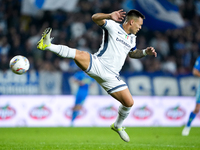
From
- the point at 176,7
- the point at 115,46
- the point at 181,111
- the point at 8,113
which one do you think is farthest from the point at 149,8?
the point at 115,46

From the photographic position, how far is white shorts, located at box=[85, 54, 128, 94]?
617 cm

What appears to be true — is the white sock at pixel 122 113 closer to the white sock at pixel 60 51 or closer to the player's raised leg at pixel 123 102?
the player's raised leg at pixel 123 102

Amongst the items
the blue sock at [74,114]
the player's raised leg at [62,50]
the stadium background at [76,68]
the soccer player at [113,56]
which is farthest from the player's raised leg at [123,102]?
the stadium background at [76,68]

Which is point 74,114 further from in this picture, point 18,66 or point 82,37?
point 18,66

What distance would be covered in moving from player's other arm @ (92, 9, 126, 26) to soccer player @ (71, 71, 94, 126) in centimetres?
695

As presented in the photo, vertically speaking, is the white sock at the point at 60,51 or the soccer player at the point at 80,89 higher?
the white sock at the point at 60,51

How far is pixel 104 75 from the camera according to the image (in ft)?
20.6

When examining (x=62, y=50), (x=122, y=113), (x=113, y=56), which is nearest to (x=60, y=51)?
(x=62, y=50)

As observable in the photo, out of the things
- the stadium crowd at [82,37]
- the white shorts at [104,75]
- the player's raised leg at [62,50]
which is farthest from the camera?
the stadium crowd at [82,37]

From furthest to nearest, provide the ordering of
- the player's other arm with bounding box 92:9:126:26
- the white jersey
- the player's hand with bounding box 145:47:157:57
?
the player's hand with bounding box 145:47:157:57 < the white jersey < the player's other arm with bounding box 92:9:126:26

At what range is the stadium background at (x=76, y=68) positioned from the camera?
12.6m

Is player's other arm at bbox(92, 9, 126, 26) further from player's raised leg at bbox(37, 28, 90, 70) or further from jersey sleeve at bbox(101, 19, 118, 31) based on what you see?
player's raised leg at bbox(37, 28, 90, 70)

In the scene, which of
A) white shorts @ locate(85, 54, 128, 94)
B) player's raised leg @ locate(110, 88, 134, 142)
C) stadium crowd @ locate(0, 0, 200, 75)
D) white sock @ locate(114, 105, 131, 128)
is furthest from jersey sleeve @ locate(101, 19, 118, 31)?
stadium crowd @ locate(0, 0, 200, 75)

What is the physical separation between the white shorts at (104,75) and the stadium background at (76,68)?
6679mm
